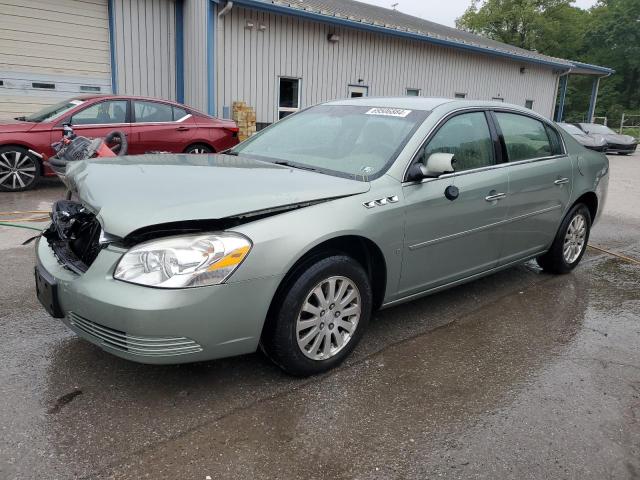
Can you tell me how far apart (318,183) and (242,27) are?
10.5m

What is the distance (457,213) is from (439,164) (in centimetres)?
50

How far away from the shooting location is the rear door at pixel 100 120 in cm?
821

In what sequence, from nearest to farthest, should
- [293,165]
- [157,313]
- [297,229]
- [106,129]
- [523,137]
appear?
[157,313]
[297,229]
[293,165]
[523,137]
[106,129]

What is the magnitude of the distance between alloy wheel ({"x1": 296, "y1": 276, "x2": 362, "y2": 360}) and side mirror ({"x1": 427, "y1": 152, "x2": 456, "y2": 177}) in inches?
35.0

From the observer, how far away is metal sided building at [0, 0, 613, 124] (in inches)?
436

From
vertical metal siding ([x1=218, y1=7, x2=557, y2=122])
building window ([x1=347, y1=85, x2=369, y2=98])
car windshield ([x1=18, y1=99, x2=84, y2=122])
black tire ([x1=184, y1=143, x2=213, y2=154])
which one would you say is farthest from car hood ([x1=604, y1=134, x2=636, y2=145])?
car windshield ([x1=18, y1=99, x2=84, y2=122])

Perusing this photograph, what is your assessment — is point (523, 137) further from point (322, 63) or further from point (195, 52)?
point (322, 63)

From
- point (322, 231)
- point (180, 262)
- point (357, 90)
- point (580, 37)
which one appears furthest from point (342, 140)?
point (580, 37)

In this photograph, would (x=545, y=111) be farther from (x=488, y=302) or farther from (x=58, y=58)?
(x=488, y=302)

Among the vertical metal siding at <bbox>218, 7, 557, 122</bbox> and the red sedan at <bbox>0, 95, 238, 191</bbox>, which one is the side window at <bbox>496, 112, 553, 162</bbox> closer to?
the red sedan at <bbox>0, 95, 238, 191</bbox>

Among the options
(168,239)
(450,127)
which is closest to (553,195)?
(450,127)

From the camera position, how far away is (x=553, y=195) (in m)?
4.69

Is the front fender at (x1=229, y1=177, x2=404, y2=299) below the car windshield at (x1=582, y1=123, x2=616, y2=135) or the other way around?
the other way around

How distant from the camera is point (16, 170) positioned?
26.2 ft
